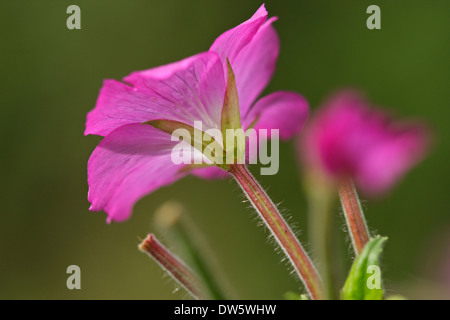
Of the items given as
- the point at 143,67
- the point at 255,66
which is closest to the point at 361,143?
the point at 255,66

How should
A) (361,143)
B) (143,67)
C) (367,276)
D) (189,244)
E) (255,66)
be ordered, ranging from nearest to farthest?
(367,276), (189,244), (255,66), (361,143), (143,67)

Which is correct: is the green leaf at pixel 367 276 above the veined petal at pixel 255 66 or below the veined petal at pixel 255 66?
below

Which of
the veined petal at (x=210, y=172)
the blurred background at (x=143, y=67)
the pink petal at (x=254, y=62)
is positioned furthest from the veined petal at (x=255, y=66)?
the blurred background at (x=143, y=67)

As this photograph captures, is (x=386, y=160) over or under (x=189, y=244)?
over

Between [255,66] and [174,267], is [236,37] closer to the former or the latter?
[255,66]

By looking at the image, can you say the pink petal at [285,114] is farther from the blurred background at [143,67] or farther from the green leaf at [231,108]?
the blurred background at [143,67]

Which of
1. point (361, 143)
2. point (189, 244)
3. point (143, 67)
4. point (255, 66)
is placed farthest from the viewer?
point (143, 67)
